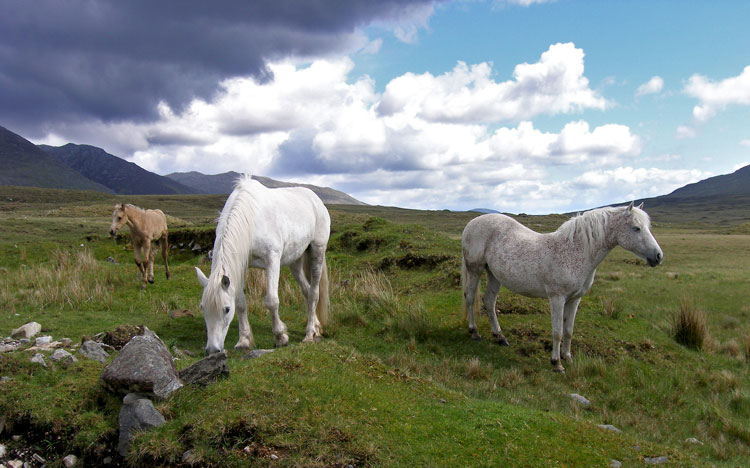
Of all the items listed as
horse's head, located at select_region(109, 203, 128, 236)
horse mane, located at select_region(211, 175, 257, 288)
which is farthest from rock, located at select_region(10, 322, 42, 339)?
horse's head, located at select_region(109, 203, 128, 236)

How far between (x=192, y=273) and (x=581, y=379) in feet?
36.3

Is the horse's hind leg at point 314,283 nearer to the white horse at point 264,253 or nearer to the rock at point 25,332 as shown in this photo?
the white horse at point 264,253

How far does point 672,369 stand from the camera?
8.17 meters

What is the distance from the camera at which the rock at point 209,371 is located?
492cm

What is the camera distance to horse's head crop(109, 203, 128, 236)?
1288cm

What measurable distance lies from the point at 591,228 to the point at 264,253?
18.6ft

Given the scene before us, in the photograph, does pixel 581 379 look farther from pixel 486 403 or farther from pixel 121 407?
pixel 121 407

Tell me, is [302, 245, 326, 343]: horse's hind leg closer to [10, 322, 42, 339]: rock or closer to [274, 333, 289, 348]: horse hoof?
[274, 333, 289, 348]: horse hoof

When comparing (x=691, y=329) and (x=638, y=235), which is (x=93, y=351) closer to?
(x=638, y=235)

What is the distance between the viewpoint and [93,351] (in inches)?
242

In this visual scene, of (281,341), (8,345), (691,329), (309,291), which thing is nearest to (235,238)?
(281,341)

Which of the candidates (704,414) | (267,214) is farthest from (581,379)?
(267,214)

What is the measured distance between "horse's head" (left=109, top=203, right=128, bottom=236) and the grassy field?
1.23 m

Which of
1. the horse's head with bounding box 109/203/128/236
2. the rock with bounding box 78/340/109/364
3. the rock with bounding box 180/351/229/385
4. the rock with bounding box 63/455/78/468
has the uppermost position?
the horse's head with bounding box 109/203/128/236
